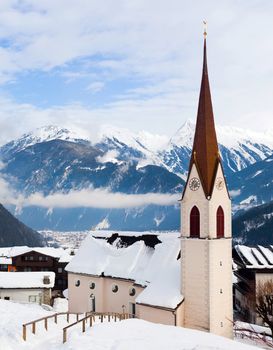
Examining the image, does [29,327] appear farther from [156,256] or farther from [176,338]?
[156,256]

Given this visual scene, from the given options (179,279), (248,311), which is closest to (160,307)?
(179,279)

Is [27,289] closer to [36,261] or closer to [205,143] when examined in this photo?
[36,261]

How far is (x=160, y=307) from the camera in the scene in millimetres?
50000

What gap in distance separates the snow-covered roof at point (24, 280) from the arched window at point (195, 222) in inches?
1868

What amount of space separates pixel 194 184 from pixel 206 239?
5595 mm

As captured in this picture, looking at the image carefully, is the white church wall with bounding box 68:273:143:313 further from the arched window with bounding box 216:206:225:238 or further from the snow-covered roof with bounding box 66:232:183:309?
the arched window with bounding box 216:206:225:238

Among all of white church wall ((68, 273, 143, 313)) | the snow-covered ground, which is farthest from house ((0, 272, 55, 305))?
the snow-covered ground

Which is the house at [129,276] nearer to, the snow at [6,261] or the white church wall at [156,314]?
the white church wall at [156,314]

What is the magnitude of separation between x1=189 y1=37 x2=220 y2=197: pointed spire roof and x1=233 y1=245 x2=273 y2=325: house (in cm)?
2488

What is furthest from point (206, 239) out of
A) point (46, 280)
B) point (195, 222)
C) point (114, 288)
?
point (46, 280)

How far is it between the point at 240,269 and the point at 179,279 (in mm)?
27635

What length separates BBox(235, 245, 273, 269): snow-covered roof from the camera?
71.6 meters

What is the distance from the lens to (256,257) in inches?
2918

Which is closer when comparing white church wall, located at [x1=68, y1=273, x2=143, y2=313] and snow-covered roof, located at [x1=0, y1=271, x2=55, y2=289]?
white church wall, located at [x1=68, y1=273, x2=143, y2=313]
